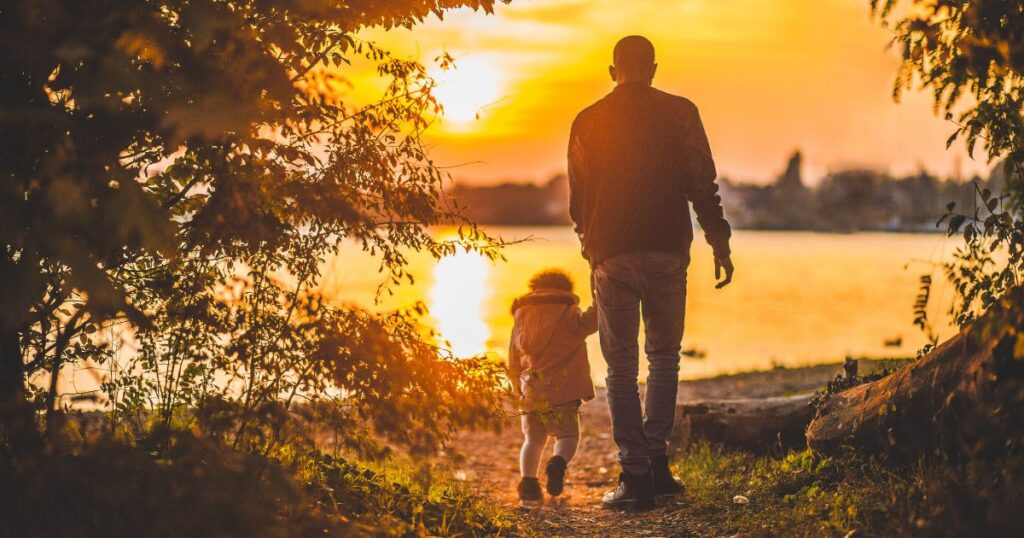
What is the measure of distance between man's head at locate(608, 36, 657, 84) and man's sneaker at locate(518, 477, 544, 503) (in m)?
3.07

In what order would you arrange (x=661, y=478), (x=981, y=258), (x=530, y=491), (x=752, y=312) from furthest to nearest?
(x=752, y=312), (x=530, y=491), (x=661, y=478), (x=981, y=258)

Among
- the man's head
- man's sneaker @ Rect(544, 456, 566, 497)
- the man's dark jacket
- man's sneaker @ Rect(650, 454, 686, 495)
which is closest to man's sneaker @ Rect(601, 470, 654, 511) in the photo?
man's sneaker @ Rect(650, 454, 686, 495)

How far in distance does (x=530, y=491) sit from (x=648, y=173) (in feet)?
8.79

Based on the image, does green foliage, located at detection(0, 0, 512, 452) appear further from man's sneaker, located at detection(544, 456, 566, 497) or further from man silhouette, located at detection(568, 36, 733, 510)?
man's sneaker, located at detection(544, 456, 566, 497)

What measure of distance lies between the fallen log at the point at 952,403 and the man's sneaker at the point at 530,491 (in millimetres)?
2283

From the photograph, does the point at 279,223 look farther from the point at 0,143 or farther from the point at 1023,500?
the point at 1023,500

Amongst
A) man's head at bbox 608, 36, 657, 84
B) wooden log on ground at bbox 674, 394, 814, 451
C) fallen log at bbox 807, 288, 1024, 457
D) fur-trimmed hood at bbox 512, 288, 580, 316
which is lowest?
wooden log on ground at bbox 674, 394, 814, 451

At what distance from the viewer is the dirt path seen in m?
5.32

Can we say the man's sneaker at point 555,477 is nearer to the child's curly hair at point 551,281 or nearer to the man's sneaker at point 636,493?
the man's sneaker at point 636,493

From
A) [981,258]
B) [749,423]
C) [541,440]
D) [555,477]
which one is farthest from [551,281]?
[981,258]

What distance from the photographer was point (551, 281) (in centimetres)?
683

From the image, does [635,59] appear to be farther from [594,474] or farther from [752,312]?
[752,312]

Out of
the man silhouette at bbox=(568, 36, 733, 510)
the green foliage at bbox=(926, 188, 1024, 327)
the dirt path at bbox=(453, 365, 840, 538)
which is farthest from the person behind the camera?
the man silhouette at bbox=(568, 36, 733, 510)

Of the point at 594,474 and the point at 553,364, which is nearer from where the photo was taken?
the point at 553,364
